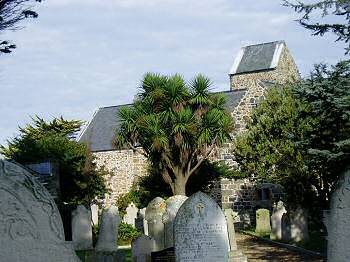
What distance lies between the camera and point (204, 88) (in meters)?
25.1

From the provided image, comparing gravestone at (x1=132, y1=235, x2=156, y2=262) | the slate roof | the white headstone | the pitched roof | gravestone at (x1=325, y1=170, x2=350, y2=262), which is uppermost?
the pitched roof

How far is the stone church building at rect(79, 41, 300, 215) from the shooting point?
28828mm

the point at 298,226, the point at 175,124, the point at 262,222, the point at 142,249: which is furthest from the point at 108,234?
the point at 175,124

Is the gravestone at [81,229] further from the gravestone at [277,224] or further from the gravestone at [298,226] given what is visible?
the gravestone at [298,226]

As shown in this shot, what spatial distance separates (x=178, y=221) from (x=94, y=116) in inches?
1226

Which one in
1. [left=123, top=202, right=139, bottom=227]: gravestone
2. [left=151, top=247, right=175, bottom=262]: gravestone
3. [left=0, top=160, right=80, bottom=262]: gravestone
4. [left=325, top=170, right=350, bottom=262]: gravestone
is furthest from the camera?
[left=123, top=202, right=139, bottom=227]: gravestone

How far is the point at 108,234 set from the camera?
13031 mm

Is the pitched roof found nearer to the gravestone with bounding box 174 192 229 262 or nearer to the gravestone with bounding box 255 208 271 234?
the gravestone with bounding box 255 208 271 234

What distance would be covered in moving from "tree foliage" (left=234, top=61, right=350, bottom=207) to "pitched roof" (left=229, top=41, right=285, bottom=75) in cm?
2229

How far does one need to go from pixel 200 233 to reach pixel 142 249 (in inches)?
164

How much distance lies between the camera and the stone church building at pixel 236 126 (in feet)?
94.6

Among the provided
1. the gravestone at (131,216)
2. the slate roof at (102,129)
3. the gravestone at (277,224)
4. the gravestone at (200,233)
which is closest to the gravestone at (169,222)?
the gravestone at (200,233)

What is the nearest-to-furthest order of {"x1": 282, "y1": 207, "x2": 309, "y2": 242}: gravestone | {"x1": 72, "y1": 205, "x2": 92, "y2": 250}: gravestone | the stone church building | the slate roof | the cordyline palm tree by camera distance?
{"x1": 282, "y1": 207, "x2": 309, "y2": 242}: gravestone < {"x1": 72, "y1": 205, "x2": 92, "y2": 250}: gravestone < the cordyline palm tree < the stone church building < the slate roof

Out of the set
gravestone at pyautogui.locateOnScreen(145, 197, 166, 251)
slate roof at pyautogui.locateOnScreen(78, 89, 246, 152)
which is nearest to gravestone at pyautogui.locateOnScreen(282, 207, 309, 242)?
gravestone at pyautogui.locateOnScreen(145, 197, 166, 251)
